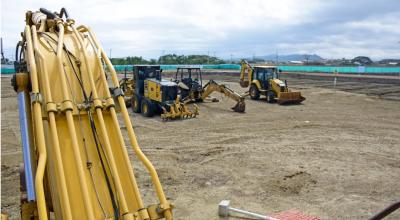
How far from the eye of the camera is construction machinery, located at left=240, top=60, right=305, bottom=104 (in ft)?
62.6

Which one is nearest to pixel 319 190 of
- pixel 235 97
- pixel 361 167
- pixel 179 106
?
pixel 361 167

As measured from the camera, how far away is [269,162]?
8594 mm

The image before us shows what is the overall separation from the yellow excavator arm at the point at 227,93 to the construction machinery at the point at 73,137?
43.0 feet

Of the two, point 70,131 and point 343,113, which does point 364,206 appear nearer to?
point 70,131

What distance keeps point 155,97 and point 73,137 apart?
12156 mm

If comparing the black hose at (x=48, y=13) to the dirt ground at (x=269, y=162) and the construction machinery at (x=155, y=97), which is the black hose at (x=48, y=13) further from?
A: the construction machinery at (x=155, y=97)

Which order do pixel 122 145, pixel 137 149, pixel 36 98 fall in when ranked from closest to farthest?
pixel 36 98
pixel 122 145
pixel 137 149

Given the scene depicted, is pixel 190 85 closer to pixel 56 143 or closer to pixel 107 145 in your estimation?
pixel 107 145

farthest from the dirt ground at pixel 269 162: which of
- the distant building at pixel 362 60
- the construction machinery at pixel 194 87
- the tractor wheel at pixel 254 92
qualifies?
the distant building at pixel 362 60

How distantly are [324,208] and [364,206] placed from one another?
2.23ft

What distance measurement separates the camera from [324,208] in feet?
19.7

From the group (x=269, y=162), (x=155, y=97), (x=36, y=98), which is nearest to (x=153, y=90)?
(x=155, y=97)

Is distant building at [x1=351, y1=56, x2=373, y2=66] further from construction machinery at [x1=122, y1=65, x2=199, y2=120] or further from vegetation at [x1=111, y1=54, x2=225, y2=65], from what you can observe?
construction machinery at [x1=122, y1=65, x2=199, y2=120]

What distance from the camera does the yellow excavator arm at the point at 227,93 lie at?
16344 mm
